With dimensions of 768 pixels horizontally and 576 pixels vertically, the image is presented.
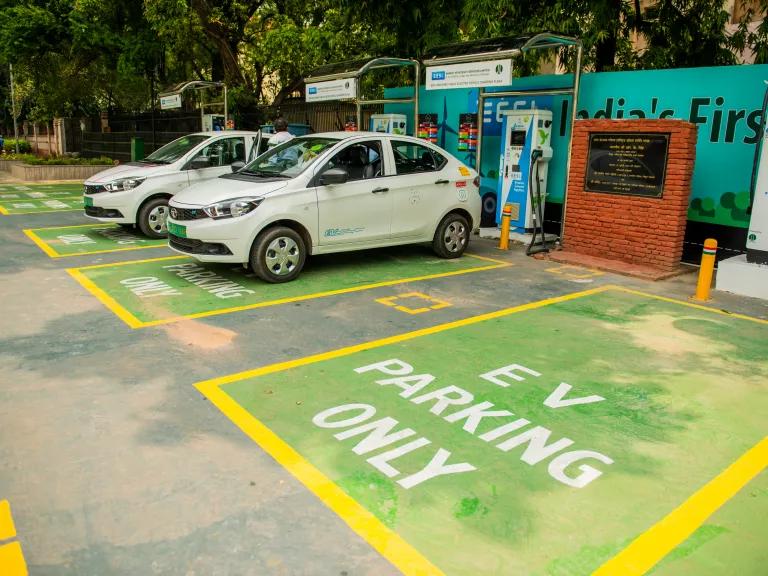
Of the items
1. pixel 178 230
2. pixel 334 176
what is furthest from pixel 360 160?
pixel 178 230

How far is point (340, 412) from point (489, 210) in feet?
27.3

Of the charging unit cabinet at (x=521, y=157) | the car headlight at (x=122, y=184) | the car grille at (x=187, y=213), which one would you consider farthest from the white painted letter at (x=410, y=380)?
the car headlight at (x=122, y=184)

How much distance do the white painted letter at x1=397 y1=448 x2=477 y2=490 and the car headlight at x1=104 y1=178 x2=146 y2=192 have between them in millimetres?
7969

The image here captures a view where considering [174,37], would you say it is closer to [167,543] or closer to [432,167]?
[432,167]

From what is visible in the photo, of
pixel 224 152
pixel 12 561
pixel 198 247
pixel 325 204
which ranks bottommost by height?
pixel 12 561

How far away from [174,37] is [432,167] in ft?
42.2

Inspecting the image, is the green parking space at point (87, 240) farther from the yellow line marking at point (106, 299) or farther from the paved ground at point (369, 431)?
the paved ground at point (369, 431)

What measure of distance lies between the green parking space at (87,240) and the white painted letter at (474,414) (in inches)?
274

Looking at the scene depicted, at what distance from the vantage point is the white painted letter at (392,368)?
17.2 ft

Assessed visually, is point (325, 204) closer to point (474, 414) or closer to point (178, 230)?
point (178, 230)

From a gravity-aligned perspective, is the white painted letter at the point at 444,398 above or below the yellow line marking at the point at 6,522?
above

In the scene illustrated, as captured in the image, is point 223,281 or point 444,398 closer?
point 444,398

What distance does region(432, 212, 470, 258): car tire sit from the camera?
9383 millimetres

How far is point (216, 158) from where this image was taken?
1109cm
